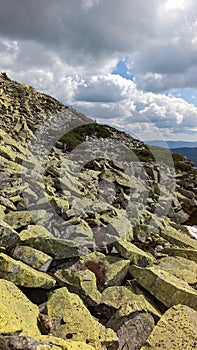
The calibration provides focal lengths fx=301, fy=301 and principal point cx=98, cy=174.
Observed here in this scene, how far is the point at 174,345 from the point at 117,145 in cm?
4610

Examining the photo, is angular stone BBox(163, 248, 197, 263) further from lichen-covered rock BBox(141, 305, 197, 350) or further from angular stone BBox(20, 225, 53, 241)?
angular stone BBox(20, 225, 53, 241)

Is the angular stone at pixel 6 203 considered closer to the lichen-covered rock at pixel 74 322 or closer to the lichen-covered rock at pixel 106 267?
the lichen-covered rock at pixel 106 267

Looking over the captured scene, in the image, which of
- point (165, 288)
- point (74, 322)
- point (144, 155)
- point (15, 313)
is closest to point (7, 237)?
point (15, 313)

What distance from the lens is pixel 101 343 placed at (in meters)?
6.96

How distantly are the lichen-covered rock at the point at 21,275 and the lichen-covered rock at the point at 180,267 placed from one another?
5031mm

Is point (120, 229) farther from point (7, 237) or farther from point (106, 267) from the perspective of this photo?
point (7, 237)

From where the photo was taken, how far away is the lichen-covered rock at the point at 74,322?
698cm

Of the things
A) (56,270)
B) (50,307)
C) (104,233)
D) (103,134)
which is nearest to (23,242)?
(56,270)

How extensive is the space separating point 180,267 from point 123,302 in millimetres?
4231

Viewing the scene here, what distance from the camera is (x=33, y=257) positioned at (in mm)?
9188

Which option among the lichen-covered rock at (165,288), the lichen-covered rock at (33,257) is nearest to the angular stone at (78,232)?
the lichen-covered rock at (33,257)

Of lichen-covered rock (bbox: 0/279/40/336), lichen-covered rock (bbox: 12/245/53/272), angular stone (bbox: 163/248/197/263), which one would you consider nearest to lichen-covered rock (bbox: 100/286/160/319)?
lichen-covered rock (bbox: 12/245/53/272)

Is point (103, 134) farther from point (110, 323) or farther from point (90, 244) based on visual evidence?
point (110, 323)

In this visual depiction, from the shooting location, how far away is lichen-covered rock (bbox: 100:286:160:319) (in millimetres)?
8430
